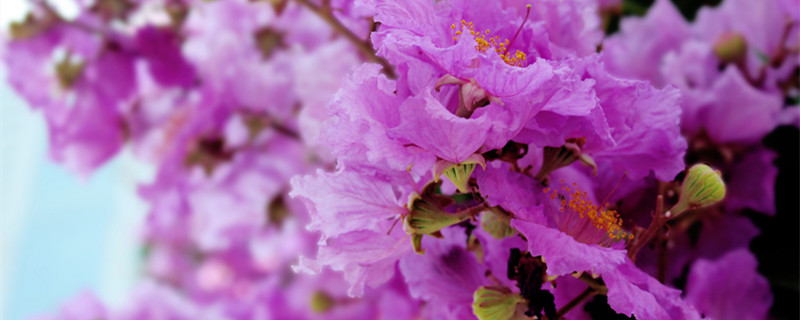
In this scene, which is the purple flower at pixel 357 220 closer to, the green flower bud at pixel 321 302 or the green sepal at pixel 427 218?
the green sepal at pixel 427 218

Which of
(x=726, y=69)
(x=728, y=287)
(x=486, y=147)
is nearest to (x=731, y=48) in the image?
(x=726, y=69)

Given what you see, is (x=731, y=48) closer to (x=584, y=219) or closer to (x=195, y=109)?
(x=584, y=219)

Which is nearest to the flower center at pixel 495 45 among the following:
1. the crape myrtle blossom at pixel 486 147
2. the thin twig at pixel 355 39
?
the crape myrtle blossom at pixel 486 147

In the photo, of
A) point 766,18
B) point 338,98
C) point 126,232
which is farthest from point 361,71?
point 126,232

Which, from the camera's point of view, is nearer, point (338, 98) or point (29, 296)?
point (338, 98)

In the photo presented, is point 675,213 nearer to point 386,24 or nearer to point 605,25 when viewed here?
point 386,24

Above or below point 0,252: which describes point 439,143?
below

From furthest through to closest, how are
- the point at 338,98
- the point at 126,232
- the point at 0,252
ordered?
1. the point at 126,232
2. the point at 0,252
3. the point at 338,98
